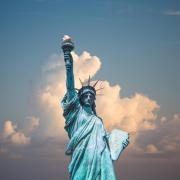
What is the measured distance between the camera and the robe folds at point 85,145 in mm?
16922

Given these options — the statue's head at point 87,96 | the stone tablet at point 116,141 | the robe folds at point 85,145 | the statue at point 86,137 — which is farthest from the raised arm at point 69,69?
the stone tablet at point 116,141

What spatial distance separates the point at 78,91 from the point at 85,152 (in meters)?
2.30

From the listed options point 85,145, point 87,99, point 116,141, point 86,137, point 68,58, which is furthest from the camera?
point 87,99

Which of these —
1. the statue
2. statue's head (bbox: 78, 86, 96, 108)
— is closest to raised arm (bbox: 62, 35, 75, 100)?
the statue

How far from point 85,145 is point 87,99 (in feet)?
5.60

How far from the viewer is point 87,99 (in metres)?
18.3

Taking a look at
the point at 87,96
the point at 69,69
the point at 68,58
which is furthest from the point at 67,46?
the point at 87,96

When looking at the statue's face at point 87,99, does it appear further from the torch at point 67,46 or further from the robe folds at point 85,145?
the torch at point 67,46

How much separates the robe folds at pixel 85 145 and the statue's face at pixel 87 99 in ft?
0.67

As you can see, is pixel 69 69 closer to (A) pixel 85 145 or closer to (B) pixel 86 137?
(B) pixel 86 137

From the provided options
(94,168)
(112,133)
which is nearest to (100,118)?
(112,133)

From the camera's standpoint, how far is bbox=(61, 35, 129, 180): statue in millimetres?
16984

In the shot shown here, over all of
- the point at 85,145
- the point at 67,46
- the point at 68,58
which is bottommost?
the point at 85,145

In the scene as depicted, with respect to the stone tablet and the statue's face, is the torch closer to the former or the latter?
the statue's face
